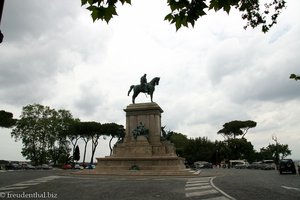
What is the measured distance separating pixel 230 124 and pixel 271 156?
2334 cm

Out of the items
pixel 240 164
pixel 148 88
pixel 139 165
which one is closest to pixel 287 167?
pixel 139 165

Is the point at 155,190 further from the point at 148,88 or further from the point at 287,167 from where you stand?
the point at 287,167

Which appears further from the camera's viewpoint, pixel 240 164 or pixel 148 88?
pixel 240 164

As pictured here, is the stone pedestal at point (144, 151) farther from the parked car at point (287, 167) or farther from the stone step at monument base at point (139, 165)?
the parked car at point (287, 167)

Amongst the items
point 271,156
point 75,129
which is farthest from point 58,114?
point 271,156

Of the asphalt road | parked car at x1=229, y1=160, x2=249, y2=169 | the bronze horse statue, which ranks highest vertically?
the bronze horse statue

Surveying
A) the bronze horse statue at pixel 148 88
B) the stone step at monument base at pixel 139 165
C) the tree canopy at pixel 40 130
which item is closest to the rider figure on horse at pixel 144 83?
the bronze horse statue at pixel 148 88

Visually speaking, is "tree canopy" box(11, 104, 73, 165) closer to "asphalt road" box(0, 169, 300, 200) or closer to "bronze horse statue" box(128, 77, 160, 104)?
"bronze horse statue" box(128, 77, 160, 104)

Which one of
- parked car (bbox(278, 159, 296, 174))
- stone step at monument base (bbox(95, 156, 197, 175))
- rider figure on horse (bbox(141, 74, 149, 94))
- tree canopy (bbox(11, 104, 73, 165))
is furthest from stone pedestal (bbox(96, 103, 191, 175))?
tree canopy (bbox(11, 104, 73, 165))

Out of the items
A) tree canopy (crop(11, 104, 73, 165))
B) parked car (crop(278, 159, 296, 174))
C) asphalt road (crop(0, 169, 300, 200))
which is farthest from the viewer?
tree canopy (crop(11, 104, 73, 165))

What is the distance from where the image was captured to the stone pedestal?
2967 centimetres

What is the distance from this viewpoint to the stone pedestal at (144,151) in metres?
29.7

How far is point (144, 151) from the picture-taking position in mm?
31891

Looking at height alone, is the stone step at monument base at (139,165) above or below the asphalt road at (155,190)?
above
